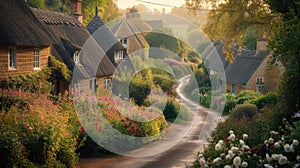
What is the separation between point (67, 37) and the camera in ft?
102

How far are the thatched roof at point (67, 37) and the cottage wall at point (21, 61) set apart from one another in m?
1.92

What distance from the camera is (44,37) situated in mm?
25297

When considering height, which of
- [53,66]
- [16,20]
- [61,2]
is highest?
[61,2]

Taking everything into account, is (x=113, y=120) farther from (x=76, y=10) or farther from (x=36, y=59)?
(x=76, y=10)

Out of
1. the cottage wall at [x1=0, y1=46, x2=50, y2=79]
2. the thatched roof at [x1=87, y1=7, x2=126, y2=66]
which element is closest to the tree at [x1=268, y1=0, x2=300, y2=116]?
the cottage wall at [x1=0, y1=46, x2=50, y2=79]

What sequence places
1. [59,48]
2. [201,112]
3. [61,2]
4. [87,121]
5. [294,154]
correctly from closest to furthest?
[294,154]
[87,121]
[59,48]
[201,112]
[61,2]

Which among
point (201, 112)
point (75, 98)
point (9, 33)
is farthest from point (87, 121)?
point (201, 112)

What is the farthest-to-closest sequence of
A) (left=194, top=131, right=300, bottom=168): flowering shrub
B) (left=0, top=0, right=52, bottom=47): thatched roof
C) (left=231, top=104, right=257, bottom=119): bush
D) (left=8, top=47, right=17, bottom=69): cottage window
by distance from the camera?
(left=8, top=47, right=17, bottom=69): cottage window < (left=0, top=0, right=52, bottom=47): thatched roof < (left=231, top=104, right=257, bottom=119): bush < (left=194, top=131, right=300, bottom=168): flowering shrub

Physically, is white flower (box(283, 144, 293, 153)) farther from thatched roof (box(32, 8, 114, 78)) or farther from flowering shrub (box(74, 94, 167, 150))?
thatched roof (box(32, 8, 114, 78))

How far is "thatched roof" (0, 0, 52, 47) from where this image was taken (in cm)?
2286

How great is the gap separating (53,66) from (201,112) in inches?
557

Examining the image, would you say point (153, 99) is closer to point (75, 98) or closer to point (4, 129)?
point (75, 98)

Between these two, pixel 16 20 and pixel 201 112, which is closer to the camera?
pixel 16 20

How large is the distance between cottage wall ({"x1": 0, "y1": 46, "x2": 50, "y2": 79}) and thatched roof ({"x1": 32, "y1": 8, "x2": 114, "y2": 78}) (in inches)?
75.5
